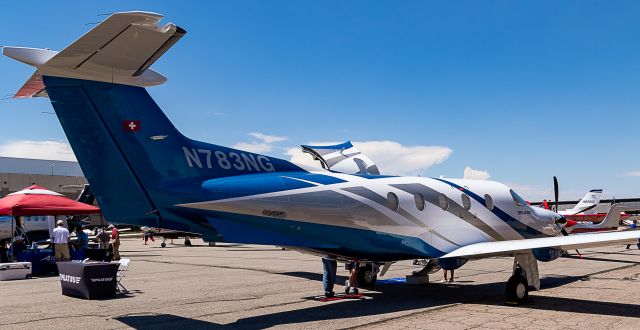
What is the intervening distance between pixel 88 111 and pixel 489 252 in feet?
29.6

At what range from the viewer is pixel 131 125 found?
9992mm

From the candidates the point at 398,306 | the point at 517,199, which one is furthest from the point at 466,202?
the point at 398,306

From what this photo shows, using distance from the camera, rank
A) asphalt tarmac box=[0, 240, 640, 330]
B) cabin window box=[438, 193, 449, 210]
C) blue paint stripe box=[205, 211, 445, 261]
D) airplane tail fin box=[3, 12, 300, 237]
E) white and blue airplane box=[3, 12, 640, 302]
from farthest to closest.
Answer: cabin window box=[438, 193, 449, 210] → blue paint stripe box=[205, 211, 445, 261] → asphalt tarmac box=[0, 240, 640, 330] → white and blue airplane box=[3, 12, 640, 302] → airplane tail fin box=[3, 12, 300, 237]

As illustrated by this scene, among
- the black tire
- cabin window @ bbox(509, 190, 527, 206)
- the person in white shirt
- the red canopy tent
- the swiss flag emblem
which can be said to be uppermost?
the swiss flag emblem

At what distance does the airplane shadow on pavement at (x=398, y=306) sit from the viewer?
993 cm

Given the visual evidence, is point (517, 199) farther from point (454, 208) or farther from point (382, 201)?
point (382, 201)

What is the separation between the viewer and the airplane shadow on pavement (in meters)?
9.93

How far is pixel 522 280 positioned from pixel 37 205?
56.8 ft

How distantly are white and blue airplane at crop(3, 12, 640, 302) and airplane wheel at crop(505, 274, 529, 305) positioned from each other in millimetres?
24

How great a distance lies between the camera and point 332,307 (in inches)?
460

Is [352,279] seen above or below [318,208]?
below

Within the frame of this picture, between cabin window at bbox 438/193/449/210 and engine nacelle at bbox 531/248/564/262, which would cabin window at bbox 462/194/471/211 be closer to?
cabin window at bbox 438/193/449/210

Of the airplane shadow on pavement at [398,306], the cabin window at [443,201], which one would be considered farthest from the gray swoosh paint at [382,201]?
the airplane shadow on pavement at [398,306]

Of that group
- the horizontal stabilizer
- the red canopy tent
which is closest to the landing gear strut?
the horizontal stabilizer
